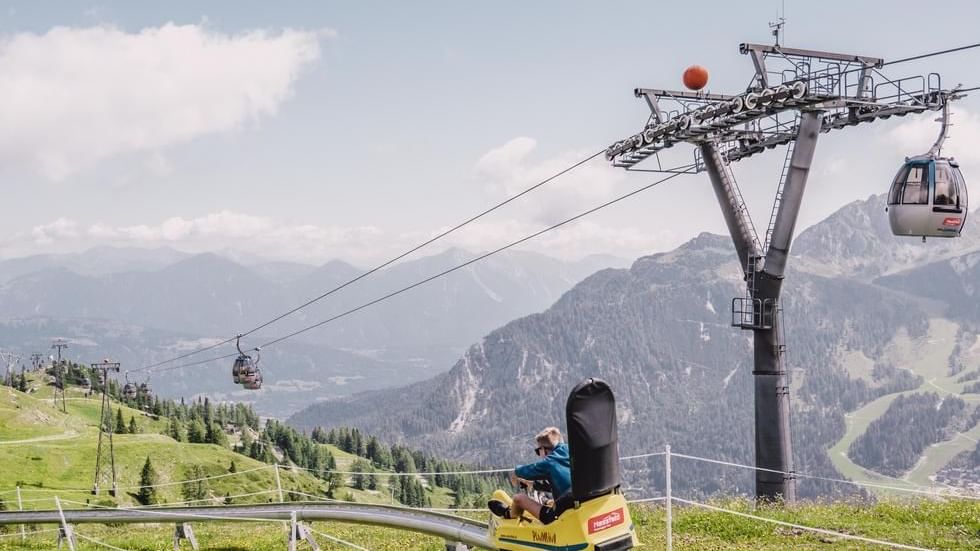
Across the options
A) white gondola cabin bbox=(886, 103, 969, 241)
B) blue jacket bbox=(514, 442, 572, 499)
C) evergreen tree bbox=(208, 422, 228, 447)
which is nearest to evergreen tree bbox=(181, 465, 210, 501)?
evergreen tree bbox=(208, 422, 228, 447)

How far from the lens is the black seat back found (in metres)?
11.9

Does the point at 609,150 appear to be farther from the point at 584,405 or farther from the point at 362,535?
the point at 584,405

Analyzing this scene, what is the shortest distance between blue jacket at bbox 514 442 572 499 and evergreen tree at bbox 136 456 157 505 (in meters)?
107

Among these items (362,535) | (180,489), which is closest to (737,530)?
(362,535)

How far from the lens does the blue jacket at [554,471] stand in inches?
503

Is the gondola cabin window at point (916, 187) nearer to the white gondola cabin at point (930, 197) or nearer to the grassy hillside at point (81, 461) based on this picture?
the white gondola cabin at point (930, 197)

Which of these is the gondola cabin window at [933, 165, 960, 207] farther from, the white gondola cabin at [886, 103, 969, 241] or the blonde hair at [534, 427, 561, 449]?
the blonde hair at [534, 427, 561, 449]

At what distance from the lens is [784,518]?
19672 mm

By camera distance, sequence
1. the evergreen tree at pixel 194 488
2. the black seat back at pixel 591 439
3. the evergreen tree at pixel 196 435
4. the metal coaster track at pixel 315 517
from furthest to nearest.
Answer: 1. the evergreen tree at pixel 196 435
2. the evergreen tree at pixel 194 488
3. the metal coaster track at pixel 315 517
4. the black seat back at pixel 591 439

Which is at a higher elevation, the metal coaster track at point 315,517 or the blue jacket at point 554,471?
the blue jacket at point 554,471

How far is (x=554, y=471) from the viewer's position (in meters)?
12.8

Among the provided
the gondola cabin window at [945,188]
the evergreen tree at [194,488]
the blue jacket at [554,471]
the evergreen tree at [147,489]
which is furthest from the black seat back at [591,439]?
the evergreen tree at [194,488]

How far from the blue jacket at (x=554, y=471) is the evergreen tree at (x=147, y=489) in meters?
107

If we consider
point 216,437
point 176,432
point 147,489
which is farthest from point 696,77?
point 176,432
